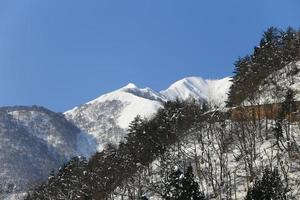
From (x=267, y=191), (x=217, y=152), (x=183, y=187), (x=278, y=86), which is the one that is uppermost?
(x=278, y=86)

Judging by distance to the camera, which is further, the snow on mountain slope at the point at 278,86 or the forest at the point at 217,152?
the snow on mountain slope at the point at 278,86

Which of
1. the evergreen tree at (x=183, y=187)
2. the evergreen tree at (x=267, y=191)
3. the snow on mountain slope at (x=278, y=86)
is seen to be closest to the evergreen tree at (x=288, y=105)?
the snow on mountain slope at (x=278, y=86)

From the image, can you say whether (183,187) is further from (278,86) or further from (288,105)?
(278,86)

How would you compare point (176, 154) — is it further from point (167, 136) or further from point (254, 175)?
point (254, 175)

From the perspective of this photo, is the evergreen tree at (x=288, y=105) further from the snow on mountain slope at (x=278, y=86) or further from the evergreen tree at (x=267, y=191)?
the evergreen tree at (x=267, y=191)

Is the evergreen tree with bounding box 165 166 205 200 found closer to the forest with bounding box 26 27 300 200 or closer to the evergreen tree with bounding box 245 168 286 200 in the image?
the forest with bounding box 26 27 300 200

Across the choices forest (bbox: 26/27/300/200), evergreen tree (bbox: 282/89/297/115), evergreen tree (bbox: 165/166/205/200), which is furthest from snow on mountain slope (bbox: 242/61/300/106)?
evergreen tree (bbox: 165/166/205/200)

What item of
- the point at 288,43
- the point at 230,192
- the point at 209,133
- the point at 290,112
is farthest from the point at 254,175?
the point at 288,43

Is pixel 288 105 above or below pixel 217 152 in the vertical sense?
above

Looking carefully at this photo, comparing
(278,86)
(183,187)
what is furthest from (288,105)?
(183,187)

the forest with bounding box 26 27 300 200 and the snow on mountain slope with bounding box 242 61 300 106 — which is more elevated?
the snow on mountain slope with bounding box 242 61 300 106

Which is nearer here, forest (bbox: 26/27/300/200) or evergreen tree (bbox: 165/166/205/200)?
evergreen tree (bbox: 165/166/205/200)

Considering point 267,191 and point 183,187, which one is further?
point 183,187

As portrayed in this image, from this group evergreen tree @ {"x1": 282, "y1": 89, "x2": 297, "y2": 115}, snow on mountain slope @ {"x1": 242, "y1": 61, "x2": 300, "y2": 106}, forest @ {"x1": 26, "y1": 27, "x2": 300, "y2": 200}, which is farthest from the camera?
snow on mountain slope @ {"x1": 242, "y1": 61, "x2": 300, "y2": 106}
